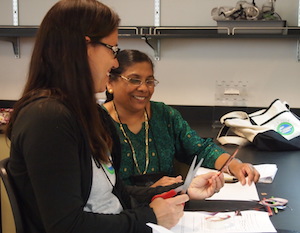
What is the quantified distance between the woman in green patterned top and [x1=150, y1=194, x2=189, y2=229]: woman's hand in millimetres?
608

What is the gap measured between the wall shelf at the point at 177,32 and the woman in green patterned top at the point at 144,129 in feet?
2.52

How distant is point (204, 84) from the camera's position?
286 centimetres

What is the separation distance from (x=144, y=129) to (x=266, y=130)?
680 millimetres

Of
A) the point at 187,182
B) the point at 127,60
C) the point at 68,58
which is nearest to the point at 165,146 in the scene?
the point at 127,60

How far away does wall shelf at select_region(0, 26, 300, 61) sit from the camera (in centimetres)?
248

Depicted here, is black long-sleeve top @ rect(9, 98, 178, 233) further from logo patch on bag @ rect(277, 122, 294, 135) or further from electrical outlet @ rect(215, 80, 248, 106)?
electrical outlet @ rect(215, 80, 248, 106)

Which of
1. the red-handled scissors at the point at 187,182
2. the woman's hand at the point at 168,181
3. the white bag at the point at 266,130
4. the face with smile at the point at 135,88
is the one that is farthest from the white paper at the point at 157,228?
the white bag at the point at 266,130

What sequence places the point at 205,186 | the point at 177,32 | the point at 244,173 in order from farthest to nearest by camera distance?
the point at 177,32, the point at 244,173, the point at 205,186

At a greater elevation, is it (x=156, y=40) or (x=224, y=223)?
(x=156, y=40)

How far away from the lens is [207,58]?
2834mm

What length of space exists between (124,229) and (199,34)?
182 centimetres

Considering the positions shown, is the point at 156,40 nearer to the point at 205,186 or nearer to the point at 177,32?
the point at 177,32

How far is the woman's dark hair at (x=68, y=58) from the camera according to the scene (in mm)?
958

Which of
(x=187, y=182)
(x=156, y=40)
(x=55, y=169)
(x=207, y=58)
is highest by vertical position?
(x=156, y=40)
